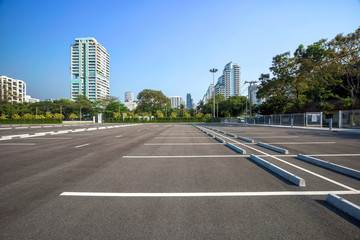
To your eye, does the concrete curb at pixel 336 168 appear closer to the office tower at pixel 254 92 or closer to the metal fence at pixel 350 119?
the metal fence at pixel 350 119

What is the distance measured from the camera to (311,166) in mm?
5516

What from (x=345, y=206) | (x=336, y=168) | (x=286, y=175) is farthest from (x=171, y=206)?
(x=336, y=168)

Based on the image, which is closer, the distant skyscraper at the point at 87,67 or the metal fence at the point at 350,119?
the metal fence at the point at 350,119

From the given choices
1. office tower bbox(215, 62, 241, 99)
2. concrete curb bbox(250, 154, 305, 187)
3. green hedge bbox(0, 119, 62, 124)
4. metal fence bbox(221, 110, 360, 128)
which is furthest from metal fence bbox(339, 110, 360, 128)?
office tower bbox(215, 62, 241, 99)

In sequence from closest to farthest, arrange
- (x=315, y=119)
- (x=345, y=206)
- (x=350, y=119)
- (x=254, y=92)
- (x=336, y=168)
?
(x=345, y=206)
(x=336, y=168)
(x=350, y=119)
(x=315, y=119)
(x=254, y=92)

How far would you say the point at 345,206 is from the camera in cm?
276

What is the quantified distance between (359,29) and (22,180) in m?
34.6

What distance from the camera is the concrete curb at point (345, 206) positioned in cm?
257

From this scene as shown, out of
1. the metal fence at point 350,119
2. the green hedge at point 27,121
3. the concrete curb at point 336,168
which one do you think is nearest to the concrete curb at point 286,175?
the concrete curb at point 336,168

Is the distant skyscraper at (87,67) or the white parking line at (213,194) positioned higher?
the distant skyscraper at (87,67)

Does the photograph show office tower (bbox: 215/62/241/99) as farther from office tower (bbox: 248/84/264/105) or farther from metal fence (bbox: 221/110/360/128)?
metal fence (bbox: 221/110/360/128)

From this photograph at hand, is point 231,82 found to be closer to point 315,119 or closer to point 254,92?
point 254,92

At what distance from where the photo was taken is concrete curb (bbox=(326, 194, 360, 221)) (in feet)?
8.44

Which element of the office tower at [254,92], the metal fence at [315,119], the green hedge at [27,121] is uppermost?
the office tower at [254,92]
